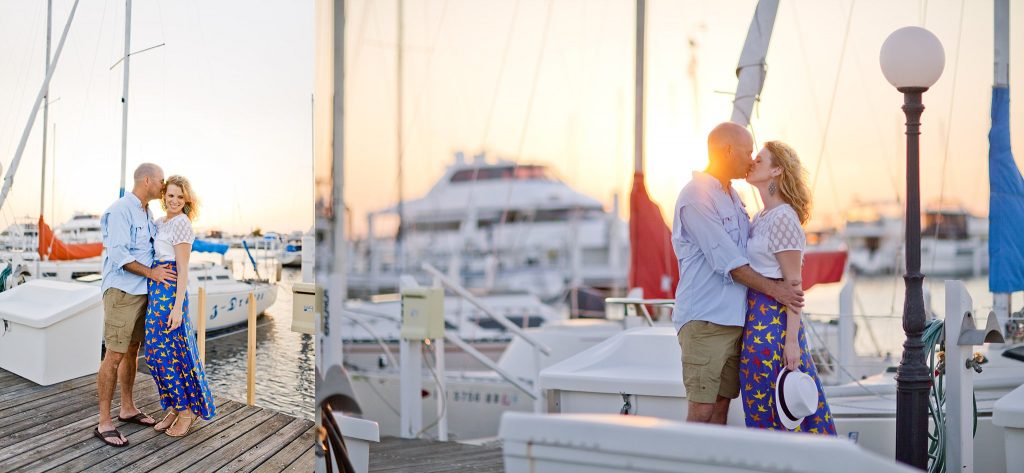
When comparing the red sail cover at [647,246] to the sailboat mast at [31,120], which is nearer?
the sailboat mast at [31,120]

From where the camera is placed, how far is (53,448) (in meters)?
2.79

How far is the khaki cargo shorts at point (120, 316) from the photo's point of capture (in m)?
2.79

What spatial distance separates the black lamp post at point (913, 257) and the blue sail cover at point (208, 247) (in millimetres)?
2177

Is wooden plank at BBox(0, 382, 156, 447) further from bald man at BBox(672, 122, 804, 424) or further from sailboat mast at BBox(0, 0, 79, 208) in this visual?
bald man at BBox(672, 122, 804, 424)

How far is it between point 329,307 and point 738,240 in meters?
0.91

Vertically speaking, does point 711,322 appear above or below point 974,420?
above

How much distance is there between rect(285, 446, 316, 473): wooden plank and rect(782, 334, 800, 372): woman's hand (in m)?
1.44

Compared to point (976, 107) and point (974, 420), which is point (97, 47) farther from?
point (976, 107)

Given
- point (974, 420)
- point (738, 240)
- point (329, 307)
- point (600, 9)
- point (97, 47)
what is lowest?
point (974, 420)

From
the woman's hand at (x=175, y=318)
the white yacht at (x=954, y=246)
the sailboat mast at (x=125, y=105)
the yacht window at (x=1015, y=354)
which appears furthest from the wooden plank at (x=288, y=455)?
the white yacht at (x=954, y=246)

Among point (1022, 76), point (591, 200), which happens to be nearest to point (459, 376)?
point (1022, 76)

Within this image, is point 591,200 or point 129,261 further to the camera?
point 591,200

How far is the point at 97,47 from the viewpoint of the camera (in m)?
3.32

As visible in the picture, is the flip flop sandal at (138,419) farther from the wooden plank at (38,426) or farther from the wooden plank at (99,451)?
the wooden plank at (38,426)
